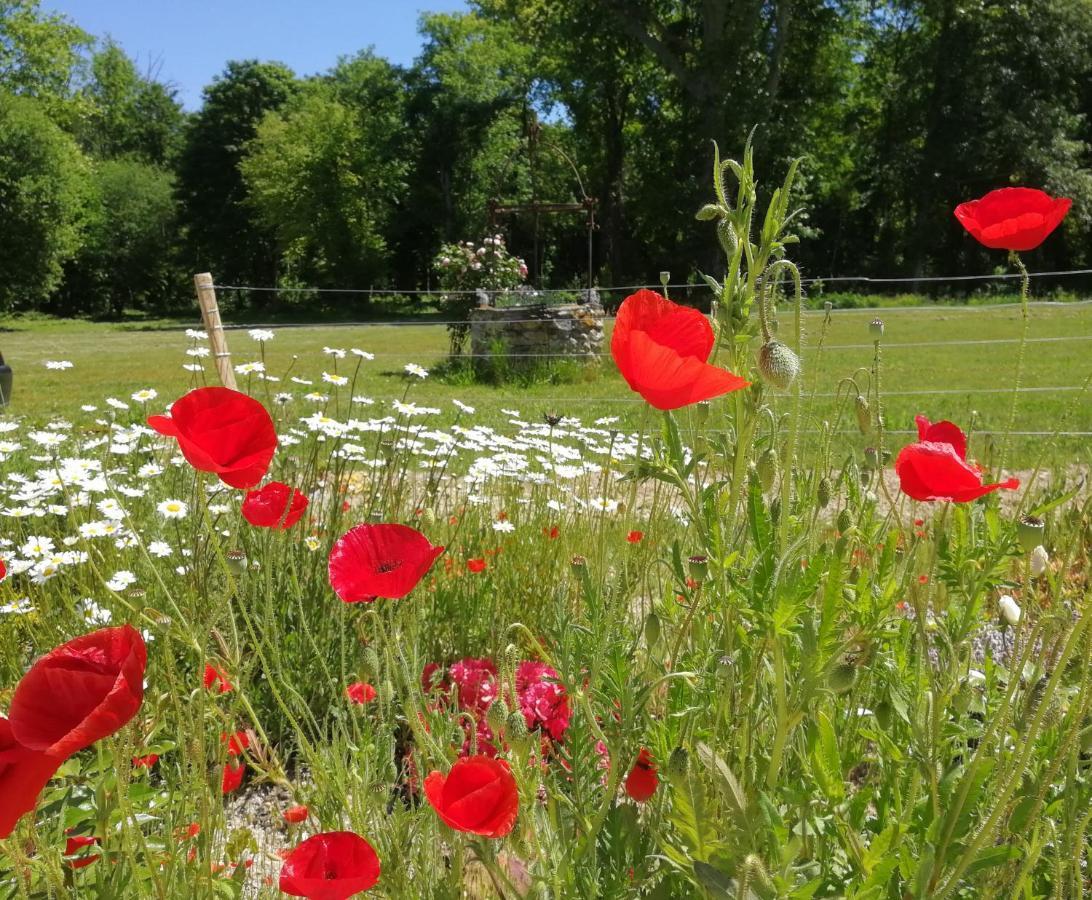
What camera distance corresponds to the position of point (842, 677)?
0.88m

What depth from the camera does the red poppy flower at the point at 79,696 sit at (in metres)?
0.69

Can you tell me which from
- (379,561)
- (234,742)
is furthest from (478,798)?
(234,742)

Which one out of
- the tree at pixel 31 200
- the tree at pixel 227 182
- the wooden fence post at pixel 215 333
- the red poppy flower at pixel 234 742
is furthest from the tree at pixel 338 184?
the red poppy flower at pixel 234 742

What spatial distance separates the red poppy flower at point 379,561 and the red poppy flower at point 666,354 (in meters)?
0.29

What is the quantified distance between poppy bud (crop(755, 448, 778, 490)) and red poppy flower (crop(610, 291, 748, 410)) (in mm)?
127

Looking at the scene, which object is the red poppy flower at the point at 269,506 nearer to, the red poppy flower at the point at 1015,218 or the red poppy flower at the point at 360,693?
the red poppy flower at the point at 360,693

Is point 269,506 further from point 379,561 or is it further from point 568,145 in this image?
point 568,145

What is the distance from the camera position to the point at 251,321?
24297 mm

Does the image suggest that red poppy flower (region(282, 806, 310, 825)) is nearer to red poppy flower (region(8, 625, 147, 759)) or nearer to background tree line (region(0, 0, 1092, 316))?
red poppy flower (region(8, 625, 147, 759))

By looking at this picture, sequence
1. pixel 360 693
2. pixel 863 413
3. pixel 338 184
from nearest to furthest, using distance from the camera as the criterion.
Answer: pixel 863 413 < pixel 360 693 < pixel 338 184

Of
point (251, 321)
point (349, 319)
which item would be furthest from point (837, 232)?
point (251, 321)

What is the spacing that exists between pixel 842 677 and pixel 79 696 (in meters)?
0.66

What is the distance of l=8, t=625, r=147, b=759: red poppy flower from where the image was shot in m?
0.69

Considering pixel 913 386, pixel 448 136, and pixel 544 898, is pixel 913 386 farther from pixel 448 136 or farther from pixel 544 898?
pixel 448 136
